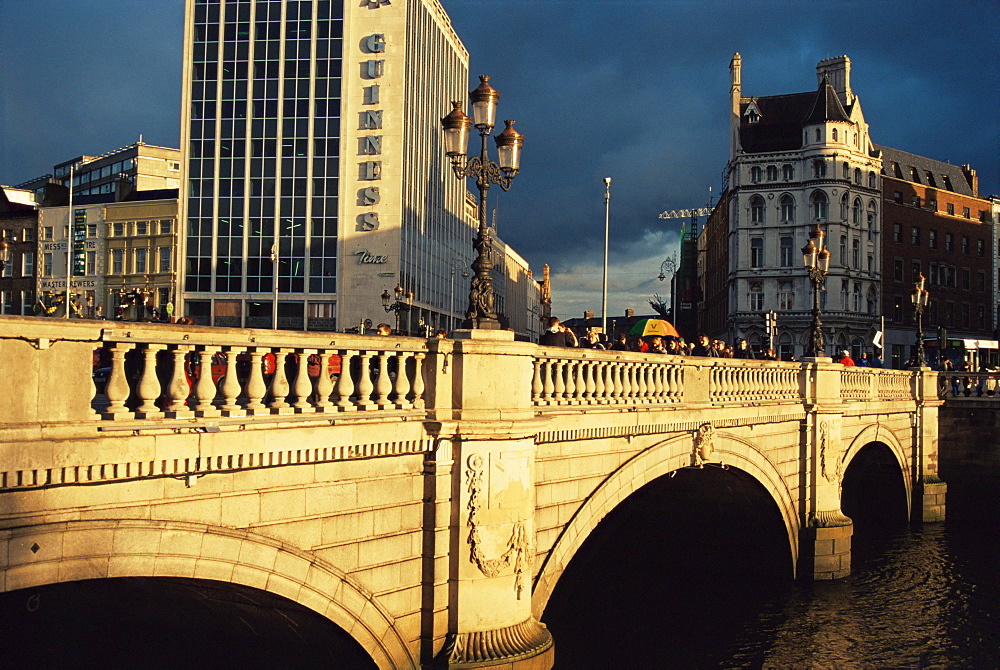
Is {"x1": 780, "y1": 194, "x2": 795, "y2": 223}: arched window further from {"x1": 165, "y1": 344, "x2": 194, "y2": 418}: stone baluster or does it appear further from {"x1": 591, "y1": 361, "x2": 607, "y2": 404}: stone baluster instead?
{"x1": 165, "y1": 344, "x2": 194, "y2": 418}: stone baluster

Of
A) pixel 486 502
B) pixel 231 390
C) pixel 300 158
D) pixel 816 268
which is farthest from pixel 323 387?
pixel 300 158

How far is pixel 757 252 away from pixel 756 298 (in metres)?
3.57

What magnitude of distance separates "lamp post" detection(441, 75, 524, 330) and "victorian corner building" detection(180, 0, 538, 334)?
49705 millimetres

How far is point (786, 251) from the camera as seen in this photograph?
217 ft

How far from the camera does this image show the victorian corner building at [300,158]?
202 feet

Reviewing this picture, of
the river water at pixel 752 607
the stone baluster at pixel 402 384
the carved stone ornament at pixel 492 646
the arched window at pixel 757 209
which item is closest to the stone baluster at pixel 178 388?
the stone baluster at pixel 402 384

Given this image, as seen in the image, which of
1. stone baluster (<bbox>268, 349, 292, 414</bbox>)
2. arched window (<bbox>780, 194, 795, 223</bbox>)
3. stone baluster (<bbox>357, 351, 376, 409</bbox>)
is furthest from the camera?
arched window (<bbox>780, 194, 795, 223</bbox>)

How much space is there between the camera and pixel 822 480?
69.4 ft

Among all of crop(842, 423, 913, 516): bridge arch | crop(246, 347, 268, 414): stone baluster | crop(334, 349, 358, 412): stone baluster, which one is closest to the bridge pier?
crop(334, 349, 358, 412): stone baluster

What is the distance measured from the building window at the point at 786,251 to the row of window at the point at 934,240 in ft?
32.7

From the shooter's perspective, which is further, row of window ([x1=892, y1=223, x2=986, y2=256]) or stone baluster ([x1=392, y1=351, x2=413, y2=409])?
row of window ([x1=892, y1=223, x2=986, y2=256])

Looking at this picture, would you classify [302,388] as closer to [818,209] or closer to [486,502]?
[486,502]

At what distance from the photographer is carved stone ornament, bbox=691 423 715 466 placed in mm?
15516

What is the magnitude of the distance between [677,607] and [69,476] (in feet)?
53.8
